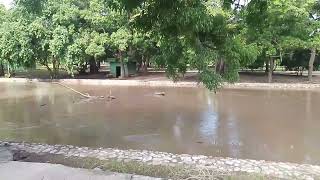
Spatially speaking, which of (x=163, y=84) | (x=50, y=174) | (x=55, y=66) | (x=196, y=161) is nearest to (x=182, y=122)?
(x=196, y=161)

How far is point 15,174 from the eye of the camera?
5.73 meters

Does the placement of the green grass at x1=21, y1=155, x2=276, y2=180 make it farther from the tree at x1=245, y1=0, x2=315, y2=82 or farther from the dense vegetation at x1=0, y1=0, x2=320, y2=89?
the tree at x1=245, y1=0, x2=315, y2=82

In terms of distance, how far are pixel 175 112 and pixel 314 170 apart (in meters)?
9.65

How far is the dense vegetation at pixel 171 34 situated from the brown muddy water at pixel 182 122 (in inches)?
103

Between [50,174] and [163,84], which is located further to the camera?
[163,84]

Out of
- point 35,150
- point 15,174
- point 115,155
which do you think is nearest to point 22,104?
point 35,150

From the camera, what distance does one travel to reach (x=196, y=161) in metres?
8.81

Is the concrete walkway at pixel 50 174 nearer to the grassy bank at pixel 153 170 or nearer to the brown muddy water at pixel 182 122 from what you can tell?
the grassy bank at pixel 153 170

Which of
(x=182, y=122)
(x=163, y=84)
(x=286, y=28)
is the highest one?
(x=286, y=28)

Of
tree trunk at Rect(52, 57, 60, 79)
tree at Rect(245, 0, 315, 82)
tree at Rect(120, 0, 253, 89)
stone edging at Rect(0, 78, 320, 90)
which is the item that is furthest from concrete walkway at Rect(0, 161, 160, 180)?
tree trunk at Rect(52, 57, 60, 79)

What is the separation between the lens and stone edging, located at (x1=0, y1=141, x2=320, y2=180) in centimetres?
793

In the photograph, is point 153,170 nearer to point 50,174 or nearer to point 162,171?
point 162,171

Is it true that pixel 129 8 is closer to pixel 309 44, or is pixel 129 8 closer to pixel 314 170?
pixel 314 170

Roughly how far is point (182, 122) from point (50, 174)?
380 inches
